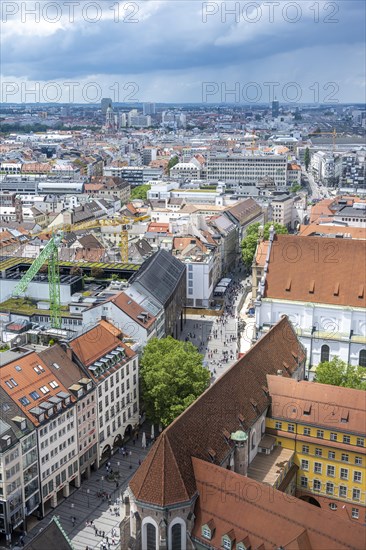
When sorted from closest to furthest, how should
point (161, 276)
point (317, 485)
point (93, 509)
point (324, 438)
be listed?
point (324, 438)
point (317, 485)
point (93, 509)
point (161, 276)

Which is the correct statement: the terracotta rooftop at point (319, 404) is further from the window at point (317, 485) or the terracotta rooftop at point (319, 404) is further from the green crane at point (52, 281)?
the green crane at point (52, 281)

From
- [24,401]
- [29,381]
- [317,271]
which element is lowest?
[24,401]

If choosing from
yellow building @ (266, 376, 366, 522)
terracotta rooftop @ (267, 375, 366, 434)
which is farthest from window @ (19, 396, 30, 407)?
terracotta rooftop @ (267, 375, 366, 434)

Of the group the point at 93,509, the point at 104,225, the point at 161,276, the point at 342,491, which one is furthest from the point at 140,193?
the point at 342,491

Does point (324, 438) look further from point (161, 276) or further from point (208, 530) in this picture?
point (161, 276)

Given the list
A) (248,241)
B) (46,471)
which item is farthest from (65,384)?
(248,241)

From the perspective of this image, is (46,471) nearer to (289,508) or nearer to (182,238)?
(289,508)

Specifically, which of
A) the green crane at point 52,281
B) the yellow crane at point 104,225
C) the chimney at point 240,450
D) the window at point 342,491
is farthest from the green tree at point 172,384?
the yellow crane at point 104,225
